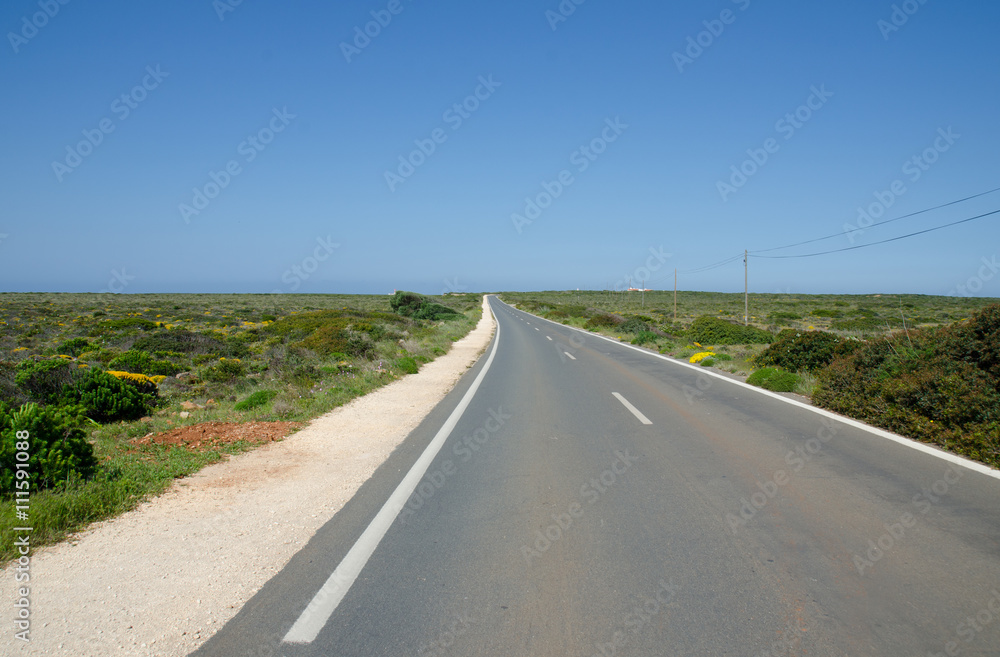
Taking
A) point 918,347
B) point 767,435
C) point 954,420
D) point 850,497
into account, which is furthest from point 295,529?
point 918,347

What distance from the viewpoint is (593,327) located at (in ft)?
126

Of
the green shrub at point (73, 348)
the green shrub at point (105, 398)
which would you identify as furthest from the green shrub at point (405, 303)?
the green shrub at point (105, 398)

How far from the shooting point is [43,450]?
5.12 meters

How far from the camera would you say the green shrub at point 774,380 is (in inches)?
435

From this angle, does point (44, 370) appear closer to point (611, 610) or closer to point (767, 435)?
point (611, 610)

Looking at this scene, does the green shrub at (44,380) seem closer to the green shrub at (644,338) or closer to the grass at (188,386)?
the grass at (188,386)

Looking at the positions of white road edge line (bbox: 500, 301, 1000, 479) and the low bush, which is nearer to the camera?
white road edge line (bbox: 500, 301, 1000, 479)

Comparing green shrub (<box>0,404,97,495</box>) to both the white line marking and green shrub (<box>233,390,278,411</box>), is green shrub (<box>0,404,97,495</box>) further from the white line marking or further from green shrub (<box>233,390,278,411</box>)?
the white line marking

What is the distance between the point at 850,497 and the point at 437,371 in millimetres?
12061
